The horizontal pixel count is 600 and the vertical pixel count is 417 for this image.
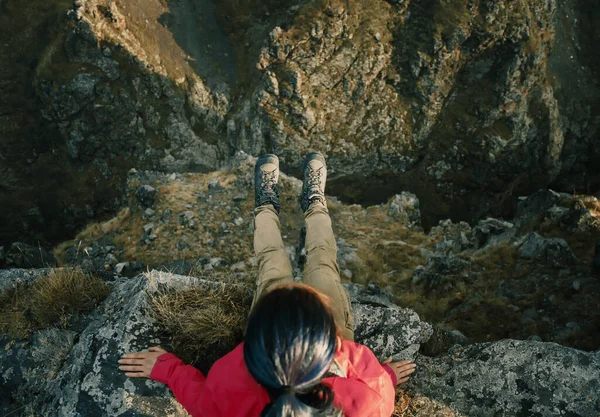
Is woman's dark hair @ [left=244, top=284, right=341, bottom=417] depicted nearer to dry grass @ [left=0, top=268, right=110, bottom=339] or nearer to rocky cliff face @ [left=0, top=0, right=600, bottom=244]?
dry grass @ [left=0, top=268, right=110, bottom=339]

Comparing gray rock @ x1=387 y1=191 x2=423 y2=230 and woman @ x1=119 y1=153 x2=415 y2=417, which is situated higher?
woman @ x1=119 y1=153 x2=415 y2=417

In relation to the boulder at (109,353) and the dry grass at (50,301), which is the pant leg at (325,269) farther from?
the dry grass at (50,301)

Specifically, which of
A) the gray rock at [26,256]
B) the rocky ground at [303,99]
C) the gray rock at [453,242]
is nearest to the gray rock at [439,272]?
the gray rock at [453,242]

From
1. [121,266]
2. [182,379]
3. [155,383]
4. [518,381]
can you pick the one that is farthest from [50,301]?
[121,266]

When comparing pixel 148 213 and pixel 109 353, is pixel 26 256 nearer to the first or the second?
pixel 148 213

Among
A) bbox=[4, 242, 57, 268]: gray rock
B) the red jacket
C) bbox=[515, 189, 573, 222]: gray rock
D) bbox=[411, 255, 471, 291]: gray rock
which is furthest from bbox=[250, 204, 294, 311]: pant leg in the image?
bbox=[4, 242, 57, 268]: gray rock

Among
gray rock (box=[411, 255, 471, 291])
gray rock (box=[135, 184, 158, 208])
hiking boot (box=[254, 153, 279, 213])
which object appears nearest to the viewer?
hiking boot (box=[254, 153, 279, 213])

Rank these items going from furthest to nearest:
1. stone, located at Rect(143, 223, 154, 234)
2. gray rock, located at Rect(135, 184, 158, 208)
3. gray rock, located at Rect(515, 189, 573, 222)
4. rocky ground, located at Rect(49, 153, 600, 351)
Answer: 1. gray rock, located at Rect(135, 184, 158, 208)
2. gray rock, located at Rect(515, 189, 573, 222)
3. stone, located at Rect(143, 223, 154, 234)
4. rocky ground, located at Rect(49, 153, 600, 351)
